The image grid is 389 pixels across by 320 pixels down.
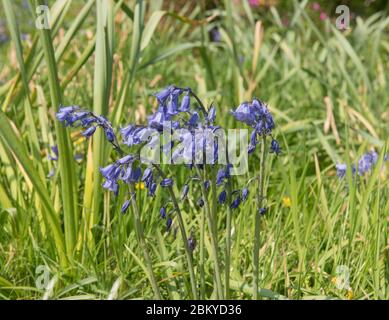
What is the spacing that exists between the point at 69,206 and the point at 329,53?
2619 mm

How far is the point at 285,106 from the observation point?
473 centimetres

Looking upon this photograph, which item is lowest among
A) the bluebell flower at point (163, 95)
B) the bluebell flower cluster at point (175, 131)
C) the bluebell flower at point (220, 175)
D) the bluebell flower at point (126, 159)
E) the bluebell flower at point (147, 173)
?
the bluebell flower at point (220, 175)

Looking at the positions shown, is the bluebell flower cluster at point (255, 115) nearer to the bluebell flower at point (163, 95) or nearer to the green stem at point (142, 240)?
the bluebell flower at point (163, 95)

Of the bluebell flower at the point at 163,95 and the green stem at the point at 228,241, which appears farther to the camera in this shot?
the green stem at the point at 228,241

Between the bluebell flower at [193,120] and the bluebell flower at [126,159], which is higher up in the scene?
the bluebell flower at [193,120]

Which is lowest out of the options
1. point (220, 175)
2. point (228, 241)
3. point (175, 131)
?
point (228, 241)

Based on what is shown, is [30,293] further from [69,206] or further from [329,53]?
[329,53]

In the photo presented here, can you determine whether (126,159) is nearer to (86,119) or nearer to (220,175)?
(86,119)

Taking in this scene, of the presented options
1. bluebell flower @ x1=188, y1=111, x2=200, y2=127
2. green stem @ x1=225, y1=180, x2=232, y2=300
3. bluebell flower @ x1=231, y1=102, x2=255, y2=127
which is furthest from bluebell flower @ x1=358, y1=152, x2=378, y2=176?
bluebell flower @ x1=188, y1=111, x2=200, y2=127

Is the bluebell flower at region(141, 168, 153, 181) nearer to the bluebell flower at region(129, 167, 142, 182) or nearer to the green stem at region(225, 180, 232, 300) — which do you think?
the bluebell flower at region(129, 167, 142, 182)

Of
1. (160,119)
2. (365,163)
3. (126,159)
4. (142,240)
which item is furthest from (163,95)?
(365,163)

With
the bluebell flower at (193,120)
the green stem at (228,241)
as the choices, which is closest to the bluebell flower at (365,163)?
the green stem at (228,241)

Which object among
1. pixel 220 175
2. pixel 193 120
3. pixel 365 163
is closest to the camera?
pixel 193 120
